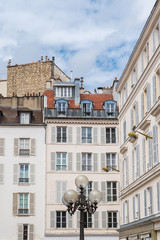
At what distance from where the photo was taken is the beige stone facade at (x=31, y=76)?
68062mm

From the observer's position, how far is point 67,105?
46.5m

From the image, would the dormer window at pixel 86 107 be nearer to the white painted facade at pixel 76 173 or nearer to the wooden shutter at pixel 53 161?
the white painted facade at pixel 76 173

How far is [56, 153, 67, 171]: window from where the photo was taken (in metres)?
44.3

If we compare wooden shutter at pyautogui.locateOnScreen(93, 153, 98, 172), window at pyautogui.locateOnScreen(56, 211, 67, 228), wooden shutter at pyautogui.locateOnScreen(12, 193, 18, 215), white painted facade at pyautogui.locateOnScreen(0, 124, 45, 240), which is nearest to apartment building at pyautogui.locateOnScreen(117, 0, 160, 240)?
wooden shutter at pyautogui.locateOnScreen(93, 153, 98, 172)

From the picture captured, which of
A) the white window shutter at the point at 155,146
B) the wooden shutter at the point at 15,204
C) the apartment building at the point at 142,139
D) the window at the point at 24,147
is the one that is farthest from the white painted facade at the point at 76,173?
the white window shutter at the point at 155,146

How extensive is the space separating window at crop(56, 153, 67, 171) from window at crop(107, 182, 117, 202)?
434 cm

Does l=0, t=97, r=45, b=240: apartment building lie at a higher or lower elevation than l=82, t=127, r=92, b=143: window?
lower

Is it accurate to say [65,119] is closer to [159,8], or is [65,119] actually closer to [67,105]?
[67,105]

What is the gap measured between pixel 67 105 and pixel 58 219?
10800 mm

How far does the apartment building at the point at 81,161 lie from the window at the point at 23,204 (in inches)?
73.7

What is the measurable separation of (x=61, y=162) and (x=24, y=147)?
12.1 feet

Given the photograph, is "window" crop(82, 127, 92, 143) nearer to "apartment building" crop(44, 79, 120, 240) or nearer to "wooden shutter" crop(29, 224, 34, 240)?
"apartment building" crop(44, 79, 120, 240)

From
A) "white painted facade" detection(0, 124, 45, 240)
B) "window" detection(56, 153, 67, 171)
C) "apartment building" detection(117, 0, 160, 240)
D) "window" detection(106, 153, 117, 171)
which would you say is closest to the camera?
"apartment building" detection(117, 0, 160, 240)

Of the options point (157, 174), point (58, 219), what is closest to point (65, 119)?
point (58, 219)
